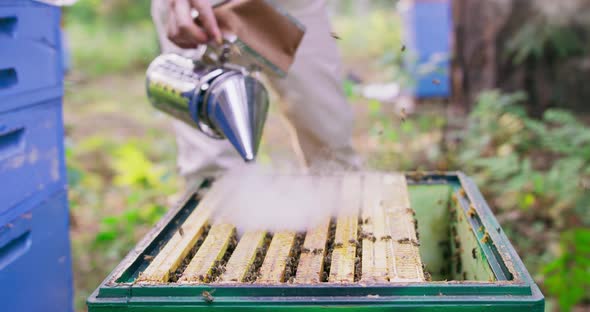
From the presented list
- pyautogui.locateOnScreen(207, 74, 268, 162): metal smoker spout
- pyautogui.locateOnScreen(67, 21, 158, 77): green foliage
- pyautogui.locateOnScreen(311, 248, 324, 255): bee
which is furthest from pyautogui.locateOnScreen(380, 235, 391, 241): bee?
pyautogui.locateOnScreen(67, 21, 158, 77): green foliage

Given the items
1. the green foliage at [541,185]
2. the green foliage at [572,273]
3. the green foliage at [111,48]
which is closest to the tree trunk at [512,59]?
the green foliage at [541,185]

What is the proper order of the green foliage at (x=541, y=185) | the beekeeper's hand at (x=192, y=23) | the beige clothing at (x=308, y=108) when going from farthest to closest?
the green foliage at (x=541, y=185)
the beige clothing at (x=308, y=108)
the beekeeper's hand at (x=192, y=23)

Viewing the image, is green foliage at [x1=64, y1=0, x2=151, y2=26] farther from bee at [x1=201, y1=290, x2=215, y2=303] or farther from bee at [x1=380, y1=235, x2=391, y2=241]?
bee at [x1=201, y1=290, x2=215, y2=303]

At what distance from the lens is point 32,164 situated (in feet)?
5.03

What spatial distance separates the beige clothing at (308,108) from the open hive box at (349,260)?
0.35 metres

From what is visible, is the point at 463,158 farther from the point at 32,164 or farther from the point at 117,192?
the point at 32,164

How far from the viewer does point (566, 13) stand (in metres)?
3.64

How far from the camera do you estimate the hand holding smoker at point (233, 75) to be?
1.50m

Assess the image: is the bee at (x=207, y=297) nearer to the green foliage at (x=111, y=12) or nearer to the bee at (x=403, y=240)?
the bee at (x=403, y=240)

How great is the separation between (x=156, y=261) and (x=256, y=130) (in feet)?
1.47

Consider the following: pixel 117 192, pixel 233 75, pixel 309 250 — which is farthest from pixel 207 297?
pixel 117 192

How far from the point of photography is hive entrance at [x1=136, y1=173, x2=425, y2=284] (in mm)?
1169

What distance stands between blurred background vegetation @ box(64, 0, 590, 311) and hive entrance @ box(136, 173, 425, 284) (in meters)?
0.70

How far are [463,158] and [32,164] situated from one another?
2136mm
